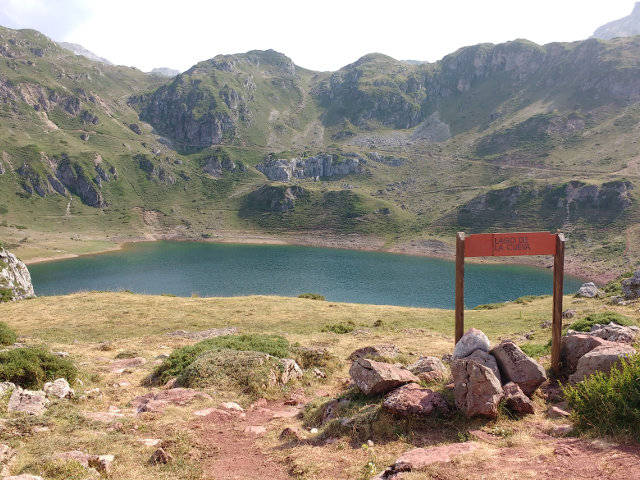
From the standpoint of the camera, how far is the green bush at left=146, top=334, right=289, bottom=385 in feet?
53.9

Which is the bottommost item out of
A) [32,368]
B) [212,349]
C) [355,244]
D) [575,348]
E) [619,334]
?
[355,244]

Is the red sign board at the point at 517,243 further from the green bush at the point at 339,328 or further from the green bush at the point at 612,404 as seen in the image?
the green bush at the point at 339,328

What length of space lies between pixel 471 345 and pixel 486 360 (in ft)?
2.81

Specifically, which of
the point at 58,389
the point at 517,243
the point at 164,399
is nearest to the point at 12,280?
the point at 58,389

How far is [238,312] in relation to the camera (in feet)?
117

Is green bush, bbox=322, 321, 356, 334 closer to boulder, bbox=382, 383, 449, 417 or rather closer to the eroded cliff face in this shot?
boulder, bbox=382, 383, 449, 417

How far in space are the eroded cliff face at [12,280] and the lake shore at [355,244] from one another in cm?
6990

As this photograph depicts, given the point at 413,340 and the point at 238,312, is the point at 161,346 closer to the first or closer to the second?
the point at 238,312

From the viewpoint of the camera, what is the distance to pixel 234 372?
15102 mm

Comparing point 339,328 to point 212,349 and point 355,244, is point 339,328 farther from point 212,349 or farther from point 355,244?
point 355,244

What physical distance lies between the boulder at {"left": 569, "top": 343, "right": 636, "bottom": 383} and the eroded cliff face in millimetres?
60056

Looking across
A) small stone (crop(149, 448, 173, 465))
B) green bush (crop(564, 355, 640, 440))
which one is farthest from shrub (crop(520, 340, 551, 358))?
small stone (crop(149, 448, 173, 465))

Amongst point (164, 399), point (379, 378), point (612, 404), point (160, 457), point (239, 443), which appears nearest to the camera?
point (612, 404)

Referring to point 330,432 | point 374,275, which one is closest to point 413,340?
point 330,432
